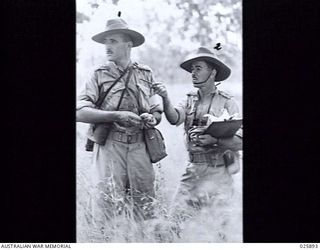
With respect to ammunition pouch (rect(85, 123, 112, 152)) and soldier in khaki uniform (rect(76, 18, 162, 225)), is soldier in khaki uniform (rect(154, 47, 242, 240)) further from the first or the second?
ammunition pouch (rect(85, 123, 112, 152))

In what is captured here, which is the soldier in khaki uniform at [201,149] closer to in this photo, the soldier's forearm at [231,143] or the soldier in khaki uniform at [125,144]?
the soldier's forearm at [231,143]

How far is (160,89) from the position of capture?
3502 mm

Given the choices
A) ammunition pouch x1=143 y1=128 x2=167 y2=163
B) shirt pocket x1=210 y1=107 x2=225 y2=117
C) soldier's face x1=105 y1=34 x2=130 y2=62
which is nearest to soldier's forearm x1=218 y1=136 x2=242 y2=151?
shirt pocket x1=210 y1=107 x2=225 y2=117

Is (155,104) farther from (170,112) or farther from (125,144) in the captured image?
(125,144)

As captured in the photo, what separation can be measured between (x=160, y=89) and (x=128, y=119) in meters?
0.31

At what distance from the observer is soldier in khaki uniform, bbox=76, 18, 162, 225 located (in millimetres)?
3498

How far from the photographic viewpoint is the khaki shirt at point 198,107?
3502mm

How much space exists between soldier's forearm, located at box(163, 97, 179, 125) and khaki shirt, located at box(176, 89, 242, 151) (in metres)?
0.03

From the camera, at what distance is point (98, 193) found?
11.5 ft

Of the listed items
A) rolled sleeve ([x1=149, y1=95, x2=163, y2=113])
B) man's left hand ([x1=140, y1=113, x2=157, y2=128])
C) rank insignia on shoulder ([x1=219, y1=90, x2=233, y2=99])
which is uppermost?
rank insignia on shoulder ([x1=219, y1=90, x2=233, y2=99])

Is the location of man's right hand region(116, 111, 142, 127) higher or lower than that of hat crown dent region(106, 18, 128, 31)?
lower

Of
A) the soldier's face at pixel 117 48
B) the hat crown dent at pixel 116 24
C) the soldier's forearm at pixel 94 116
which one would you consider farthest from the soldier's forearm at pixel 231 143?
the hat crown dent at pixel 116 24
